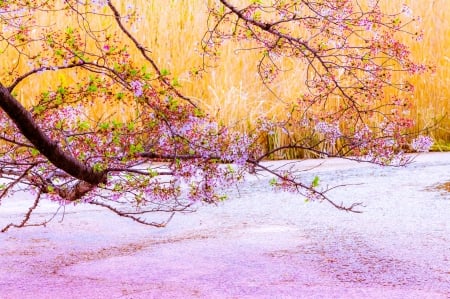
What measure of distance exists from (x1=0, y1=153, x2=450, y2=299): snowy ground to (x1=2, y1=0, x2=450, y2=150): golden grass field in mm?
2518

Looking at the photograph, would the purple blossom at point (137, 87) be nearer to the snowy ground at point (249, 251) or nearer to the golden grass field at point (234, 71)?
the snowy ground at point (249, 251)

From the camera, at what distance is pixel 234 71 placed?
968cm

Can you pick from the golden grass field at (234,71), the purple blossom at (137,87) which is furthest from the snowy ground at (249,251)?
the golden grass field at (234,71)

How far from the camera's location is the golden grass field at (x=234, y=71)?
9023 mm

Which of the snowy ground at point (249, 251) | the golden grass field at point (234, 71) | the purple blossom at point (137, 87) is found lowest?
the snowy ground at point (249, 251)

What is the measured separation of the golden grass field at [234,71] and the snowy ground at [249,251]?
2.52m

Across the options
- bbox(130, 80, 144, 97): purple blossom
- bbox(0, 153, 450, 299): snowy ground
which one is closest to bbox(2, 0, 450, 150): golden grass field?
bbox(0, 153, 450, 299): snowy ground

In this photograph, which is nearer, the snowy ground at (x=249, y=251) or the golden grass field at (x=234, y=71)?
the snowy ground at (x=249, y=251)

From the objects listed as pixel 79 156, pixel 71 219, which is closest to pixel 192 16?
pixel 71 219

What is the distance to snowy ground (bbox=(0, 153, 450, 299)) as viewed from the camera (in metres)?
3.76

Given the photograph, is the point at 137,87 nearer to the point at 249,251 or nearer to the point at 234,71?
the point at 249,251

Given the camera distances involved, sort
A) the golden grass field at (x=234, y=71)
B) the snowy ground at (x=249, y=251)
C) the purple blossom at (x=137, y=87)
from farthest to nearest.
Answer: the golden grass field at (x=234, y=71), the snowy ground at (x=249, y=251), the purple blossom at (x=137, y=87)

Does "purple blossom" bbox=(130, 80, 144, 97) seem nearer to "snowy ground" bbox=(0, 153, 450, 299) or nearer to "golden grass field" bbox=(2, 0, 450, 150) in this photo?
"snowy ground" bbox=(0, 153, 450, 299)

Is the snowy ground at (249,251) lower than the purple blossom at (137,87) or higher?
lower
